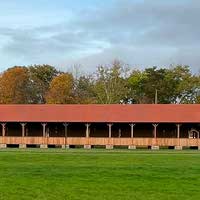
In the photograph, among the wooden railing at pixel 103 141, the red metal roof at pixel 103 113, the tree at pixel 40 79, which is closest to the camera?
the wooden railing at pixel 103 141

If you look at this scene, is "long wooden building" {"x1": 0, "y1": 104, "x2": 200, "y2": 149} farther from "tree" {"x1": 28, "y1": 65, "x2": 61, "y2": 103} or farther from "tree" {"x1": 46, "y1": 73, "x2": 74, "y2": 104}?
"tree" {"x1": 28, "y1": 65, "x2": 61, "y2": 103}

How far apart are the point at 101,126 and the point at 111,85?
105 ft

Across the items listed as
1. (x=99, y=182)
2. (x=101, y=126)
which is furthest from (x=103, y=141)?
(x=99, y=182)

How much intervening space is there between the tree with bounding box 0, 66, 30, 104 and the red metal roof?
29.2m

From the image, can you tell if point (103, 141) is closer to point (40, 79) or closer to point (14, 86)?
point (14, 86)

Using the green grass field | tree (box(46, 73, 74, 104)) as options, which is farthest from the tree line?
the green grass field

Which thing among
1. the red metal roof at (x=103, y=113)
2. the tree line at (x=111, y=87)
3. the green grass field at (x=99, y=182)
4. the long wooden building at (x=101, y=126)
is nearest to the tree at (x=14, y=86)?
the tree line at (x=111, y=87)

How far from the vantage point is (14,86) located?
92.2 m

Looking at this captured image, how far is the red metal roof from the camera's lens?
5638 cm

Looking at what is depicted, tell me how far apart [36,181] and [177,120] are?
3653 cm

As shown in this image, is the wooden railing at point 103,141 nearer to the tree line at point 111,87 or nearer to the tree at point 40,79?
the tree line at point 111,87

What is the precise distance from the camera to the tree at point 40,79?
98.8 metres

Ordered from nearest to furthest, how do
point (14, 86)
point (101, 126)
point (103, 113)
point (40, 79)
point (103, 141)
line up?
point (103, 141), point (103, 113), point (101, 126), point (14, 86), point (40, 79)

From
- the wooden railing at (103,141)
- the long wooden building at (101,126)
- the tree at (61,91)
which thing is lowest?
the wooden railing at (103,141)
